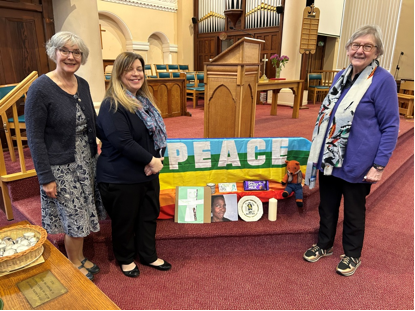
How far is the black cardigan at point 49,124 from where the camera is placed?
1.56 m

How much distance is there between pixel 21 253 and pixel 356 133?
1958mm

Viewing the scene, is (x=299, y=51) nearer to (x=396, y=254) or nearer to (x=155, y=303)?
(x=396, y=254)

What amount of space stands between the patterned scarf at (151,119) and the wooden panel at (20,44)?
278cm

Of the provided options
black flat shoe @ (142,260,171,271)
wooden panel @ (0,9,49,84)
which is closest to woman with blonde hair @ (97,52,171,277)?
black flat shoe @ (142,260,171,271)

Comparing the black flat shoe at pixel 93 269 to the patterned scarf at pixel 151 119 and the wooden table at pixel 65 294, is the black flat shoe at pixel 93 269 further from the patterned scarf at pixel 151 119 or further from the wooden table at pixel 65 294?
the patterned scarf at pixel 151 119

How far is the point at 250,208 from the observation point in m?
2.60

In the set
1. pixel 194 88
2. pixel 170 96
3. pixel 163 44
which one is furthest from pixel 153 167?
pixel 163 44

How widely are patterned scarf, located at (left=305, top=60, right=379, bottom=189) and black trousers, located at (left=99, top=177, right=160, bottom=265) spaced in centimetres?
108

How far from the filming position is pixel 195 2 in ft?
31.2

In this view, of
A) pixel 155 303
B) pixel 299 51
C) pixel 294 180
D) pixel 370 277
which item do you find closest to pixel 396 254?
pixel 370 277

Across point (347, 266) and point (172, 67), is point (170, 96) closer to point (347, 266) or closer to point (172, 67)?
point (172, 67)

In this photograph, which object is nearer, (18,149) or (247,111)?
(18,149)

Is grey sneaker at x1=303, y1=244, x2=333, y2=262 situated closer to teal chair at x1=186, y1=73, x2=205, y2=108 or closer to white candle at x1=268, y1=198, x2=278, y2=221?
white candle at x1=268, y1=198, x2=278, y2=221

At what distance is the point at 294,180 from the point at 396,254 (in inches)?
37.1
